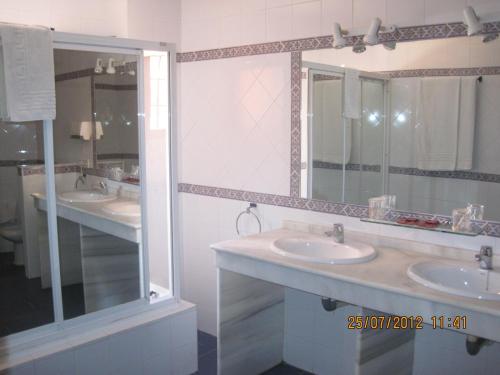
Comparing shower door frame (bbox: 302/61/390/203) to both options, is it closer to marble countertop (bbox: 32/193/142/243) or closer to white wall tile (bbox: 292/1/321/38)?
white wall tile (bbox: 292/1/321/38)

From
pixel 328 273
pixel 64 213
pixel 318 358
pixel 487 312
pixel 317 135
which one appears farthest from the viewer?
pixel 318 358

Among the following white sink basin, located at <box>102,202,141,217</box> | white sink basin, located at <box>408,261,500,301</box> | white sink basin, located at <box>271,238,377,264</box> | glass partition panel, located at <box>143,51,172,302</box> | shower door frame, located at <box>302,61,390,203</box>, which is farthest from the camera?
glass partition panel, located at <box>143,51,172,302</box>

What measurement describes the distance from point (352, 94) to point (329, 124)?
0.70ft

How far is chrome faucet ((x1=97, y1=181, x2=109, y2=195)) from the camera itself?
2756 millimetres

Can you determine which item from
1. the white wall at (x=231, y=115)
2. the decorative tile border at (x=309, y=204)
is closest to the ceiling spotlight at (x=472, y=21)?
the white wall at (x=231, y=115)

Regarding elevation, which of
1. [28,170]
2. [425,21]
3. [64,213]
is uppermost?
[425,21]

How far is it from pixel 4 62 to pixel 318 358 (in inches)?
93.1

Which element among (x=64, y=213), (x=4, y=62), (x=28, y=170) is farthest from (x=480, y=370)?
(x=4, y=62)

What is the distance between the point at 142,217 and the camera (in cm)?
295

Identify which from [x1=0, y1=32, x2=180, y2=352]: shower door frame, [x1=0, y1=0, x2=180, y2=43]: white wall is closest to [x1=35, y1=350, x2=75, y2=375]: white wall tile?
[x1=0, y1=32, x2=180, y2=352]: shower door frame

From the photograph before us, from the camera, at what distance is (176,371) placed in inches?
120

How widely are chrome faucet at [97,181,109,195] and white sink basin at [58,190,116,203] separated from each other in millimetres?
17

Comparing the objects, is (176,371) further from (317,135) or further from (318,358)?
(317,135)

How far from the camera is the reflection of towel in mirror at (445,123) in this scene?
2387mm
